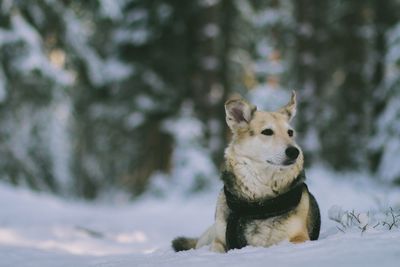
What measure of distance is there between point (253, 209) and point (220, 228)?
421 millimetres

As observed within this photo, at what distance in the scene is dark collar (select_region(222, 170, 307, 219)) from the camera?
5344mm

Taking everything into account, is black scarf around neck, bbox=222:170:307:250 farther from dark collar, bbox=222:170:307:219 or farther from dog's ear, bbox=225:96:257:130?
dog's ear, bbox=225:96:257:130

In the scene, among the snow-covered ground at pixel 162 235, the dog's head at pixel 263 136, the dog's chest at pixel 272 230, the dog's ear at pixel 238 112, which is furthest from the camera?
the dog's ear at pixel 238 112

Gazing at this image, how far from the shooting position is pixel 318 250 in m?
4.32

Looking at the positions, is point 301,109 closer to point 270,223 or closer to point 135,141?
point 135,141

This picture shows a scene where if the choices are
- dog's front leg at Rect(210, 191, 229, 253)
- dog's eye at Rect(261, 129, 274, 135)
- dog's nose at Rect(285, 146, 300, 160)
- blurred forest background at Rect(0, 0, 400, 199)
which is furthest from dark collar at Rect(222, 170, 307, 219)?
blurred forest background at Rect(0, 0, 400, 199)

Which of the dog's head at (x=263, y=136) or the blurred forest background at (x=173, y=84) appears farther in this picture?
the blurred forest background at (x=173, y=84)

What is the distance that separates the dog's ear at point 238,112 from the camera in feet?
19.2

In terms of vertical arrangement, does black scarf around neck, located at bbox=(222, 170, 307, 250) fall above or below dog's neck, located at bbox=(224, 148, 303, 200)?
below

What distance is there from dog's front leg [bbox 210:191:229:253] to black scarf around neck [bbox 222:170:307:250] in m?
0.07

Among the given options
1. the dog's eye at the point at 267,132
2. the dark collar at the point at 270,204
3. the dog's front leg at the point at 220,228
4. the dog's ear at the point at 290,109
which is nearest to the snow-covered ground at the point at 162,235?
the dog's front leg at the point at 220,228

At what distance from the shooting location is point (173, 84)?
68.2 feet

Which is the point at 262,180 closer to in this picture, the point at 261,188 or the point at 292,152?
the point at 261,188

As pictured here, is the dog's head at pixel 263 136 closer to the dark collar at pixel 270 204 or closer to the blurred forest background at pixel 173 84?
the dark collar at pixel 270 204
